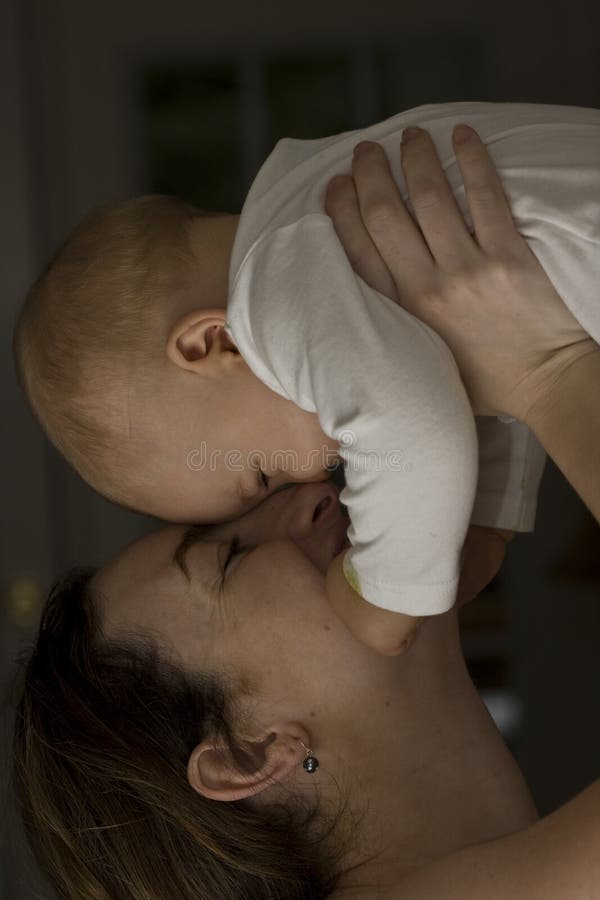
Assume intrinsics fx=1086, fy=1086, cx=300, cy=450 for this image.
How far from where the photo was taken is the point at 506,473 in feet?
4.30

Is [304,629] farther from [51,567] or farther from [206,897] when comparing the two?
[51,567]

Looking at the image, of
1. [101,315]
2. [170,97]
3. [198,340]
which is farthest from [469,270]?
[170,97]

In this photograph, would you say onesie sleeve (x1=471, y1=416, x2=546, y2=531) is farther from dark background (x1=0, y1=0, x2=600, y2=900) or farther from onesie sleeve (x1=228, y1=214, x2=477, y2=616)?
dark background (x1=0, y1=0, x2=600, y2=900)

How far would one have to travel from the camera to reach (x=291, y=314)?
102 centimetres

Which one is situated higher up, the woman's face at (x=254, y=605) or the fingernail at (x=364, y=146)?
the fingernail at (x=364, y=146)

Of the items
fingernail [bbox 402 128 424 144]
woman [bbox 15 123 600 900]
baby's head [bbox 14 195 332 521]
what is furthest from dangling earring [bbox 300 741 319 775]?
fingernail [bbox 402 128 424 144]

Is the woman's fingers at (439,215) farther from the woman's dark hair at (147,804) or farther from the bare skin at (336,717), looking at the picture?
the woman's dark hair at (147,804)

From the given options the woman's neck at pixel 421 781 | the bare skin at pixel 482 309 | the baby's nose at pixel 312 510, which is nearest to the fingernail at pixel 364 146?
the bare skin at pixel 482 309

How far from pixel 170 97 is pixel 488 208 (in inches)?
69.6

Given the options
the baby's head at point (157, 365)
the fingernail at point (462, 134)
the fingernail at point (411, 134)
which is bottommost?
the baby's head at point (157, 365)

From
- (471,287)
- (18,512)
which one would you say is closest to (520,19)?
(18,512)

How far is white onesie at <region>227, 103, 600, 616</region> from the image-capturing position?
0.97 m

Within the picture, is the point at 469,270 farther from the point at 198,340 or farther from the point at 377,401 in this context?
the point at 198,340

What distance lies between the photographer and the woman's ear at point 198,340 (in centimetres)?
114
